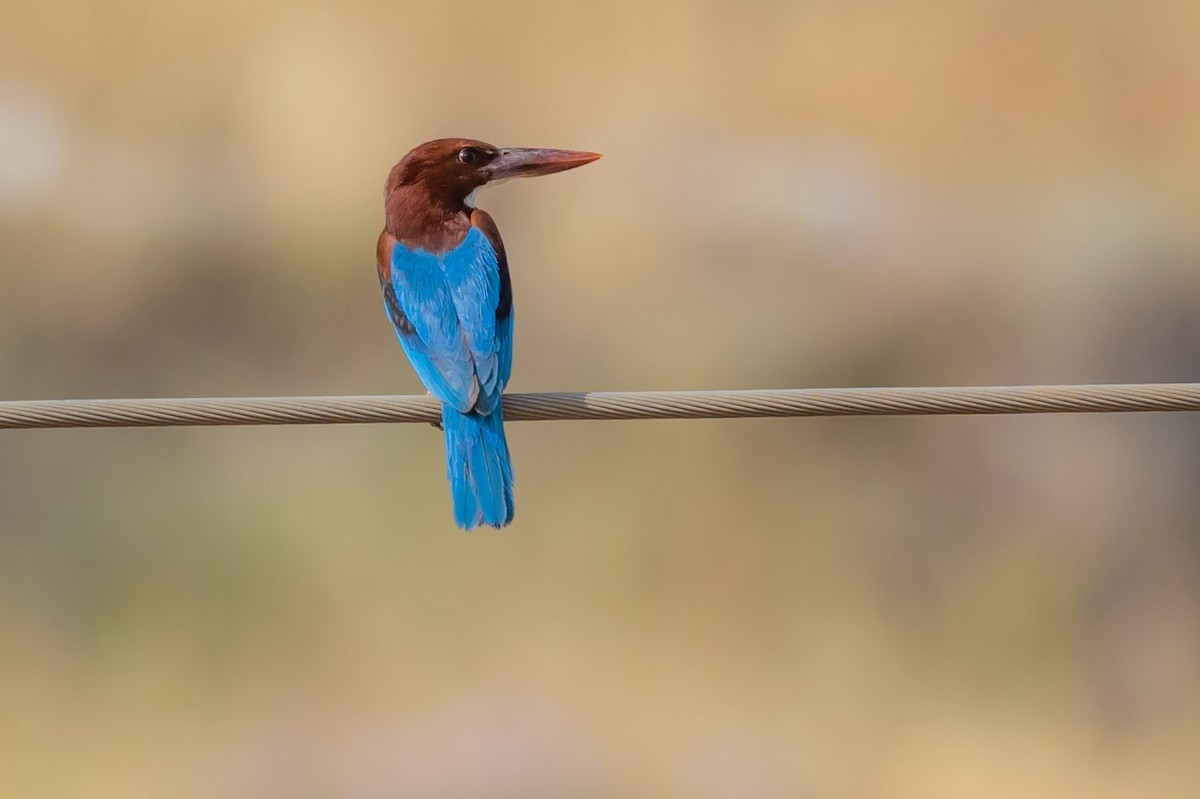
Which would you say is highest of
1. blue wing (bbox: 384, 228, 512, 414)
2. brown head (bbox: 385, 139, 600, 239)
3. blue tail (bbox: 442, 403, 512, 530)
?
brown head (bbox: 385, 139, 600, 239)

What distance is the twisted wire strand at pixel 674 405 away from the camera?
1.82m

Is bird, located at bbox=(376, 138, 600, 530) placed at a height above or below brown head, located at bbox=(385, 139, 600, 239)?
below

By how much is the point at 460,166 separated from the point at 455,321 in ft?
1.66

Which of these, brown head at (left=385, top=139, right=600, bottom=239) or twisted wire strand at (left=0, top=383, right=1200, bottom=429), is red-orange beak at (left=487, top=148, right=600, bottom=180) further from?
twisted wire strand at (left=0, top=383, right=1200, bottom=429)

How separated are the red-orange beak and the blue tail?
790 millimetres

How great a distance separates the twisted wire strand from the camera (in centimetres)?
182

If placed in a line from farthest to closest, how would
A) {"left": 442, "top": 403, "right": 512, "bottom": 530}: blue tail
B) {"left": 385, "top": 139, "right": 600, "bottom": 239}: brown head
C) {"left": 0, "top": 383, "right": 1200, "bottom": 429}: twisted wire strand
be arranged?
1. {"left": 385, "top": 139, "right": 600, "bottom": 239}: brown head
2. {"left": 442, "top": 403, "right": 512, "bottom": 530}: blue tail
3. {"left": 0, "top": 383, "right": 1200, "bottom": 429}: twisted wire strand

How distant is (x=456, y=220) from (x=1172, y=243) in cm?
505

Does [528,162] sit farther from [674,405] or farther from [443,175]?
[674,405]

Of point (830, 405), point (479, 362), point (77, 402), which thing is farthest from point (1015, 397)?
point (77, 402)

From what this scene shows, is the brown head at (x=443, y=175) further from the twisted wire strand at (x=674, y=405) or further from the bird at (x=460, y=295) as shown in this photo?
the twisted wire strand at (x=674, y=405)

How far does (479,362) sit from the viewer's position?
2430 mm

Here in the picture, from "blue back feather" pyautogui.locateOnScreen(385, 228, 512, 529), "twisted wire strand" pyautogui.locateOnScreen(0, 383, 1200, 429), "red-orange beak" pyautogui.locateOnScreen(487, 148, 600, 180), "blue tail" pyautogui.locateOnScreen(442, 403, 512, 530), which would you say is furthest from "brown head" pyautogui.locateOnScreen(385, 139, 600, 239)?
"twisted wire strand" pyautogui.locateOnScreen(0, 383, 1200, 429)

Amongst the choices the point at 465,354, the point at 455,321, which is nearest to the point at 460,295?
the point at 455,321
